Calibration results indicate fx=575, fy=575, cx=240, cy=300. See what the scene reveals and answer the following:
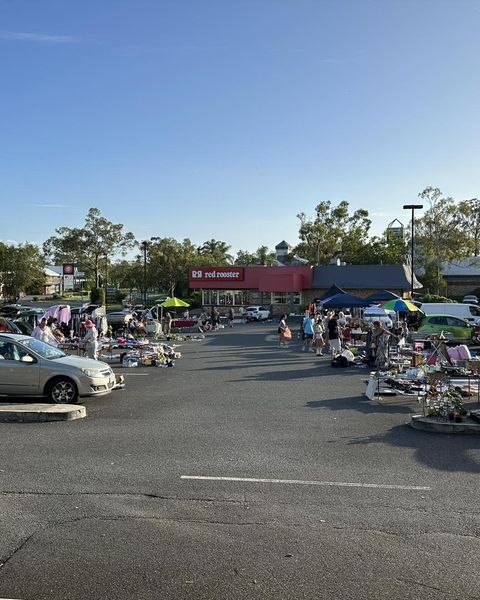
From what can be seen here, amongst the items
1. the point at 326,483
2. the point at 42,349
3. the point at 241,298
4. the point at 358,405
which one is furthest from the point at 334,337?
the point at 241,298

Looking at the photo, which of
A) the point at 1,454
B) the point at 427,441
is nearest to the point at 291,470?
the point at 427,441

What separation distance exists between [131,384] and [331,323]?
9903mm

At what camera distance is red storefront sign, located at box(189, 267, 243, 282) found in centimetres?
5059

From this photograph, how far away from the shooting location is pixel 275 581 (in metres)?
4.69

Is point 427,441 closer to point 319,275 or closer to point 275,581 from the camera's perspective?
point 275,581

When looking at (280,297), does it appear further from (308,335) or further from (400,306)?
(308,335)

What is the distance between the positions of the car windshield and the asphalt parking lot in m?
2.05

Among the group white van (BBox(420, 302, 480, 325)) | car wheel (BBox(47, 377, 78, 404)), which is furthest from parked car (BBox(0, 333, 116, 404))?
white van (BBox(420, 302, 480, 325))

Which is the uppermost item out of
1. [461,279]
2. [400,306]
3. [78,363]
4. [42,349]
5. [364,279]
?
[461,279]

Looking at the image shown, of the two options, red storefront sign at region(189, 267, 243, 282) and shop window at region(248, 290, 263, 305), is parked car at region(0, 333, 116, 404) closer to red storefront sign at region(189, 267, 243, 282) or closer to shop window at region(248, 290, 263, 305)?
red storefront sign at region(189, 267, 243, 282)

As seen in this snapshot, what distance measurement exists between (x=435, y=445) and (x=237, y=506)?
4132mm

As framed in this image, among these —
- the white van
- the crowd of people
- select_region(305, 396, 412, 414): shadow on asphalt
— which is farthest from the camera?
the white van

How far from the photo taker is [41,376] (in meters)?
12.2

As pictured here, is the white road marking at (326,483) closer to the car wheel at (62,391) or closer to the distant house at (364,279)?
the car wheel at (62,391)
